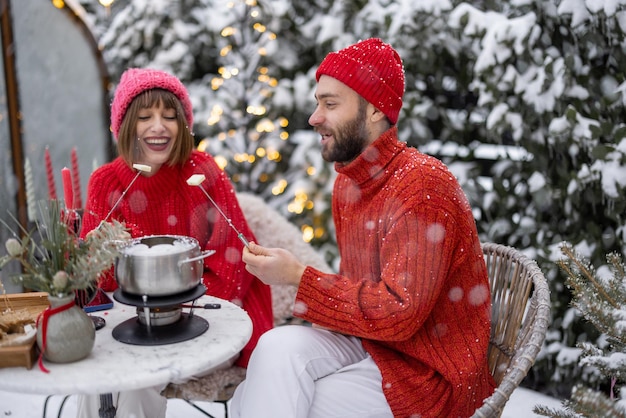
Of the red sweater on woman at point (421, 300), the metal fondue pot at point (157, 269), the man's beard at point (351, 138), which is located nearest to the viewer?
the metal fondue pot at point (157, 269)

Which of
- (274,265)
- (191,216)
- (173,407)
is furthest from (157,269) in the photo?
(173,407)

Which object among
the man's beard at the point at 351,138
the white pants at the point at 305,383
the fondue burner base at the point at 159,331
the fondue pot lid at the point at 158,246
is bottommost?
the white pants at the point at 305,383

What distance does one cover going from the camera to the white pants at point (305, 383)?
1607 mm

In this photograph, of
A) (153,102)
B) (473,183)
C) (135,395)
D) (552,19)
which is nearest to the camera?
(135,395)

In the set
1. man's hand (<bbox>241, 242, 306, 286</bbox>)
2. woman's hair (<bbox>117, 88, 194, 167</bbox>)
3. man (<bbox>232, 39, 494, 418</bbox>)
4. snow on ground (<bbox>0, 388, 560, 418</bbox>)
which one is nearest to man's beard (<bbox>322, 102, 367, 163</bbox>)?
man (<bbox>232, 39, 494, 418</bbox>)

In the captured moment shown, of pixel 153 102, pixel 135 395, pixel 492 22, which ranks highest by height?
pixel 492 22

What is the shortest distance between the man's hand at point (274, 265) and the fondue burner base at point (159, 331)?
0.21 metres

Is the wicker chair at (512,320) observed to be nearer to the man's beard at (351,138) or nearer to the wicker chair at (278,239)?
the man's beard at (351,138)

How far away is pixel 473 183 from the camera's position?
10.3ft

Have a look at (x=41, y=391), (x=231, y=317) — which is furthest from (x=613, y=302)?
(x=41, y=391)

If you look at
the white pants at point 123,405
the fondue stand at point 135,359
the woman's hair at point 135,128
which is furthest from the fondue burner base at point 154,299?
the woman's hair at point 135,128

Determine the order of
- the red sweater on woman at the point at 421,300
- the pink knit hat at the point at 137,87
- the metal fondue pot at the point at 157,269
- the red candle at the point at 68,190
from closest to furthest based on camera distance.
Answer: the metal fondue pot at the point at 157,269 < the red sweater on woman at the point at 421,300 < the red candle at the point at 68,190 < the pink knit hat at the point at 137,87

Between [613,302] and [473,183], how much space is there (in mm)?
1587

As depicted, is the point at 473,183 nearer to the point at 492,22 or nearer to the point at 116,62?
the point at 492,22
